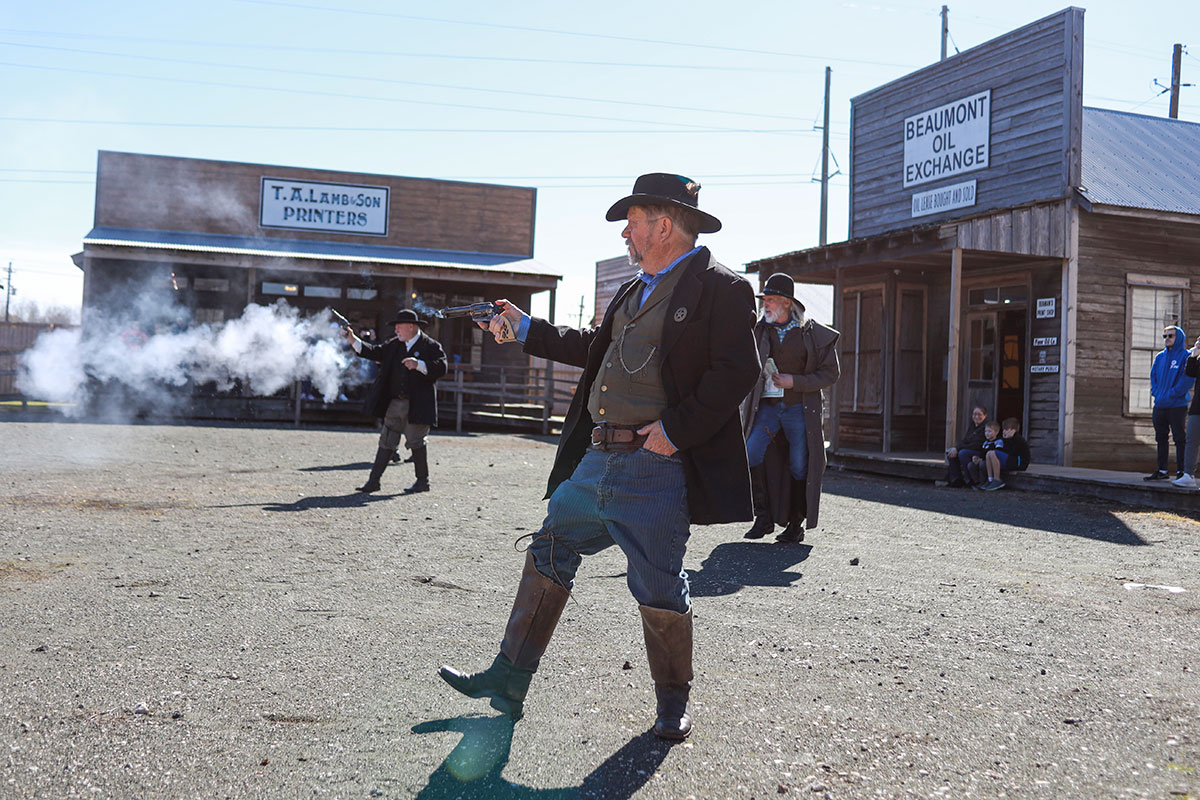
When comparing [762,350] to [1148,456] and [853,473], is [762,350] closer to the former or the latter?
→ [853,473]

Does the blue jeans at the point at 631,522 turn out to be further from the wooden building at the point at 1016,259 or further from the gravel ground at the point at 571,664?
the wooden building at the point at 1016,259

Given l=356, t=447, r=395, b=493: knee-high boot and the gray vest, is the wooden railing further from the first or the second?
the gray vest

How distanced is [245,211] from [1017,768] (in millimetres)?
26383

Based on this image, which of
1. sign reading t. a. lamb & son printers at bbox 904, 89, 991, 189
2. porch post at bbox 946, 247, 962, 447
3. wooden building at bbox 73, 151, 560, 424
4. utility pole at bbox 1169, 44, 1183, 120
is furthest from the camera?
utility pole at bbox 1169, 44, 1183, 120

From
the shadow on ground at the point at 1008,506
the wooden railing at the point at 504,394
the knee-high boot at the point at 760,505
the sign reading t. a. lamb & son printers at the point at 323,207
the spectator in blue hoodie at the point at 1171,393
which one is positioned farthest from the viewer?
the sign reading t. a. lamb & son printers at the point at 323,207

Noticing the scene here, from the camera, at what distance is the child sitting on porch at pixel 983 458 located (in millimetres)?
13047

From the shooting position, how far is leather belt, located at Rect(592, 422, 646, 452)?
362cm

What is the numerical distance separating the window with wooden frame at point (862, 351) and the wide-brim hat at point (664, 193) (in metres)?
13.9

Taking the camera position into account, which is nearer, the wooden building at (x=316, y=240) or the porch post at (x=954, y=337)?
the porch post at (x=954, y=337)

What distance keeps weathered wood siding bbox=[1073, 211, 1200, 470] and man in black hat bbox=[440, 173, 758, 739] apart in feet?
39.5

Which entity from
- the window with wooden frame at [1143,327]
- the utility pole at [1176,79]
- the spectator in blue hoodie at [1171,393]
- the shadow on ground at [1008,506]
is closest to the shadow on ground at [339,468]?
the shadow on ground at [1008,506]

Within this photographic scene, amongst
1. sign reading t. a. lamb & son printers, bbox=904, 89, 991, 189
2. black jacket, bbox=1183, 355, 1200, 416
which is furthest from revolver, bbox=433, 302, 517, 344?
sign reading t. a. lamb & son printers, bbox=904, 89, 991, 189

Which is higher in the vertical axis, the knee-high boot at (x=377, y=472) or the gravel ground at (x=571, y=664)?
the knee-high boot at (x=377, y=472)

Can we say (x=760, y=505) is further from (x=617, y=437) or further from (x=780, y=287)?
(x=617, y=437)
